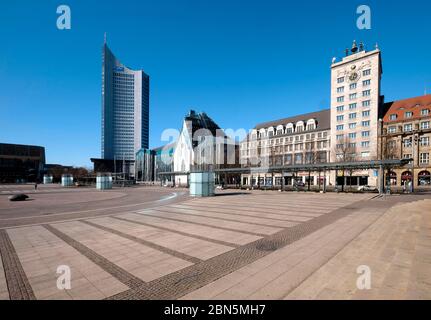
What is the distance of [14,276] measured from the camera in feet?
17.9

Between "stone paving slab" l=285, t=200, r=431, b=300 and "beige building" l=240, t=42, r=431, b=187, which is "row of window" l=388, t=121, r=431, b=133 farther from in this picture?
"stone paving slab" l=285, t=200, r=431, b=300

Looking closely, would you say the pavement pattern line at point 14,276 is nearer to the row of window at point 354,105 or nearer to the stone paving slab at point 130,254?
the stone paving slab at point 130,254

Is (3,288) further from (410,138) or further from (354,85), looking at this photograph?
(354,85)

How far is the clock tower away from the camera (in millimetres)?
58344

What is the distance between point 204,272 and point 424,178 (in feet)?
224

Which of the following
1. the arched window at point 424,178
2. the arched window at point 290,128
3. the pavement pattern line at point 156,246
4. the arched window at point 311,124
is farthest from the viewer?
the arched window at point 290,128

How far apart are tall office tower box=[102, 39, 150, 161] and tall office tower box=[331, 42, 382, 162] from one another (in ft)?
439

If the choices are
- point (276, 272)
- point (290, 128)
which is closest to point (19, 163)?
point (290, 128)

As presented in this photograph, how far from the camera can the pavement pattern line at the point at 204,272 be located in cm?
454

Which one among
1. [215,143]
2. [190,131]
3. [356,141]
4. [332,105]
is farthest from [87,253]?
[190,131]

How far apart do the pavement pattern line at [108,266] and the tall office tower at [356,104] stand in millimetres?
59741

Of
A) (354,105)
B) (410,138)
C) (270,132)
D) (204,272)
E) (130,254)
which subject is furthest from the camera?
(270,132)

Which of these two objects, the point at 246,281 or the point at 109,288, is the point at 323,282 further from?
the point at 109,288

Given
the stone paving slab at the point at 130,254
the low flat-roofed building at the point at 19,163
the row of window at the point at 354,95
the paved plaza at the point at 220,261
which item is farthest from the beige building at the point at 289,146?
the low flat-roofed building at the point at 19,163
